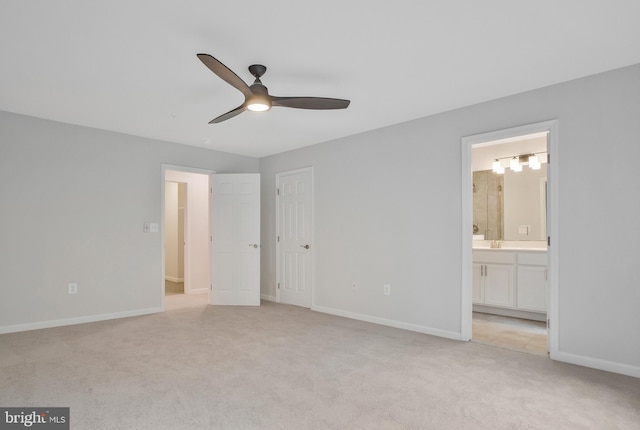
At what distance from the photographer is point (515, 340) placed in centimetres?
385

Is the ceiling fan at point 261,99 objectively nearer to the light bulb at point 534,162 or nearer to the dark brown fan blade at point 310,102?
the dark brown fan blade at point 310,102

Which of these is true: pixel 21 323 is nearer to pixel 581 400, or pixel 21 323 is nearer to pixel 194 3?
pixel 194 3

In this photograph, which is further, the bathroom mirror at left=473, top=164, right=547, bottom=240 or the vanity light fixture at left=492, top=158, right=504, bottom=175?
the vanity light fixture at left=492, top=158, right=504, bottom=175

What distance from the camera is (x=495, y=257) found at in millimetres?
4973

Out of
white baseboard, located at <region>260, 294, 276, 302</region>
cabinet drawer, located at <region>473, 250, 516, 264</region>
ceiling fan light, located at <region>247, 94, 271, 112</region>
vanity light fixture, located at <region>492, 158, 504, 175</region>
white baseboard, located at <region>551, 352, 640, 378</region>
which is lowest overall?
white baseboard, located at <region>260, 294, 276, 302</region>

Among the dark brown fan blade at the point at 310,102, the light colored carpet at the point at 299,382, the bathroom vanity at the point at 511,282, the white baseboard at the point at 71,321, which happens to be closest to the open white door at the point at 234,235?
the white baseboard at the point at 71,321

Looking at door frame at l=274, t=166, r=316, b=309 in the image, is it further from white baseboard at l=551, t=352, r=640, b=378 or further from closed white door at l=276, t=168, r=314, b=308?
white baseboard at l=551, t=352, r=640, b=378

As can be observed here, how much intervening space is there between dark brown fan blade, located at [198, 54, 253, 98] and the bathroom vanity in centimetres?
395

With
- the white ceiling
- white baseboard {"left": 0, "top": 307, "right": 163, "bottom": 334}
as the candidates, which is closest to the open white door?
white baseboard {"left": 0, "top": 307, "right": 163, "bottom": 334}

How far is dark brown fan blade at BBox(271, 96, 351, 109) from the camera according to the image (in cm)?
296

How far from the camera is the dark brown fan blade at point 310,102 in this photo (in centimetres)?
296

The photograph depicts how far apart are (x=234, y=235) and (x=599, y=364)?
15.4ft

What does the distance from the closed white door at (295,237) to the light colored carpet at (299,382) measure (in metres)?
1.53

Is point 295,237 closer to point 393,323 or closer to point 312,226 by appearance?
point 312,226
